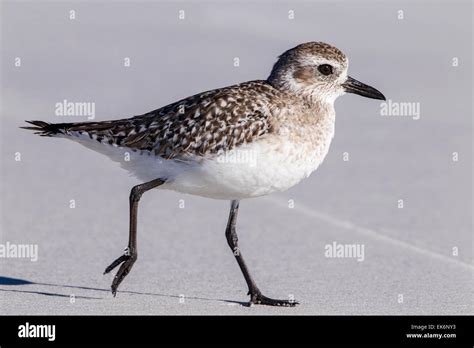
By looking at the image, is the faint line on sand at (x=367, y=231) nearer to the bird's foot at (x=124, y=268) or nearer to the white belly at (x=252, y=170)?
the white belly at (x=252, y=170)

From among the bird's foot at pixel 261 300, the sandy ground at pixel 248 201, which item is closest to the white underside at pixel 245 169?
the bird's foot at pixel 261 300

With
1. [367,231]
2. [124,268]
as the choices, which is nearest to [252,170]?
[124,268]

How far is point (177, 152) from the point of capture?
30.8 feet

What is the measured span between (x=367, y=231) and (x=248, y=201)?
5.88ft

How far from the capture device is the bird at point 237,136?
9211mm

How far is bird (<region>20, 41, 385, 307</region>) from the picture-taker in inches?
363

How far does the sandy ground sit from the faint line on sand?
23 millimetres

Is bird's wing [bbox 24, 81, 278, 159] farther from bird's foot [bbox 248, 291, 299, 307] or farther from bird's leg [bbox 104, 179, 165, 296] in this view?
bird's foot [bbox 248, 291, 299, 307]

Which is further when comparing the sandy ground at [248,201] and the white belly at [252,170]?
the sandy ground at [248,201]

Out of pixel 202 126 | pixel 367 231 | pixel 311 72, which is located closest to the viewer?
pixel 202 126

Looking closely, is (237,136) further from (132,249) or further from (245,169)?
(132,249)

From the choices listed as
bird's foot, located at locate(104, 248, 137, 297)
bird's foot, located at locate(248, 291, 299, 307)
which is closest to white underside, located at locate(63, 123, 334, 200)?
bird's foot, located at locate(104, 248, 137, 297)

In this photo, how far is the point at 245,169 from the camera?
29.8 ft

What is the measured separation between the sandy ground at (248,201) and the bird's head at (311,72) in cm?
178
